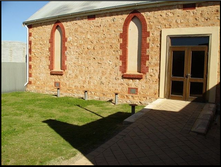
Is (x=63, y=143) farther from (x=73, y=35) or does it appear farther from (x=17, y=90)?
(x=17, y=90)

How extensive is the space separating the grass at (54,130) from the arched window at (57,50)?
12.6 feet

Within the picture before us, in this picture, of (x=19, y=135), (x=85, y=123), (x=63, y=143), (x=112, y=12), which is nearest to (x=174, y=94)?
(x=85, y=123)

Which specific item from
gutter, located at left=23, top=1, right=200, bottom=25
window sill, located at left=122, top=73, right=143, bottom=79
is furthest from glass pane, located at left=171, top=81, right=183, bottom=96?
gutter, located at left=23, top=1, right=200, bottom=25

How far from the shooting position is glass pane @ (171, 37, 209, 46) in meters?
8.92

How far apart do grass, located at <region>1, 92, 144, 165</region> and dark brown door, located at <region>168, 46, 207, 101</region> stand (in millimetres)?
2454

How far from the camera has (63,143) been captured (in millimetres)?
5270

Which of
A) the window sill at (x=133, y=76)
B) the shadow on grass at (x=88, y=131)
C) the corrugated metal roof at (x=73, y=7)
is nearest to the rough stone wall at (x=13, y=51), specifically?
the corrugated metal roof at (x=73, y=7)

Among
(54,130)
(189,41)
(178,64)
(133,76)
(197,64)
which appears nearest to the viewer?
(54,130)

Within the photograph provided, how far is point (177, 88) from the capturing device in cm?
955

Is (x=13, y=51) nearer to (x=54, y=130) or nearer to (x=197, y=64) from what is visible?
(x=54, y=130)

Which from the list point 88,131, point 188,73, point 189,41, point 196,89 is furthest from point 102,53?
point 88,131

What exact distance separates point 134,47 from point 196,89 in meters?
3.64

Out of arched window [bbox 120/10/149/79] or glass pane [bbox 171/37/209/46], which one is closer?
glass pane [bbox 171/37/209/46]

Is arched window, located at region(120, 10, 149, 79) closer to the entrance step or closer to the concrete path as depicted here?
the entrance step
